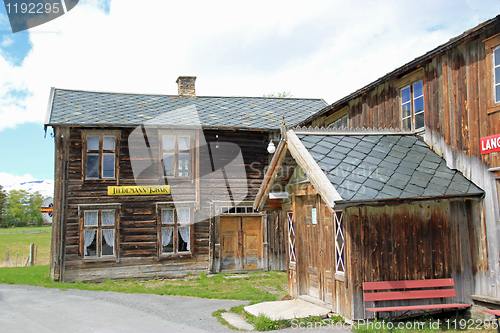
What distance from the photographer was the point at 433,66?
30.1 ft

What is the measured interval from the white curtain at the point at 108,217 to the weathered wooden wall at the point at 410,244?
1032 cm

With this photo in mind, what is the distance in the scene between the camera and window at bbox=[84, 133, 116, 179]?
1527cm

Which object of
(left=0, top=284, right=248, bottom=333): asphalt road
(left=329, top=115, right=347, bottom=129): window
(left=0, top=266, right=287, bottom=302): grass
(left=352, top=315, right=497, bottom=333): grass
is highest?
(left=329, top=115, right=347, bottom=129): window

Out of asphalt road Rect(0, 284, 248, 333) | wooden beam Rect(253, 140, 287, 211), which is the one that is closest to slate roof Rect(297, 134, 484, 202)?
wooden beam Rect(253, 140, 287, 211)

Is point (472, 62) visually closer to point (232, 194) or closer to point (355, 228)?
point (355, 228)

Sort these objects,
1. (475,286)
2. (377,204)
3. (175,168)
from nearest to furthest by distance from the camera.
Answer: (377,204), (475,286), (175,168)

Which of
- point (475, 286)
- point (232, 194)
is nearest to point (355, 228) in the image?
point (475, 286)

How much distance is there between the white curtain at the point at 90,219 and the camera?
14983 mm

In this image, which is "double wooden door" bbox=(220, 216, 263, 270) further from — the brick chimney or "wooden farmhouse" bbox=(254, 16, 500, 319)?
"wooden farmhouse" bbox=(254, 16, 500, 319)

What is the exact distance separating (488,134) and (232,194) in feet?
33.7

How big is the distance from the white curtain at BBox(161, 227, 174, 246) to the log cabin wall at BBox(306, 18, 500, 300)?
387 inches

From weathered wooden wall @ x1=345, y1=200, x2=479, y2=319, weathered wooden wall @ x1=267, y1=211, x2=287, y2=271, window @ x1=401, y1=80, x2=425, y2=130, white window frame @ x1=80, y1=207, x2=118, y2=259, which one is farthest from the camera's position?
weathered wooden wall @ x1=267, y1=211, x2=287, y2=271

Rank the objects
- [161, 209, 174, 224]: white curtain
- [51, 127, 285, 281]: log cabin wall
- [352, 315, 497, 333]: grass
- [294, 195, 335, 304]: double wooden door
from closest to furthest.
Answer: [352, 315, 497, 333]: grass → [294, 195, 335, 304]: double wooden door → [51, 127, 285, 281]: log cabin wall → [161, 209, 174, 224]: white curtain
